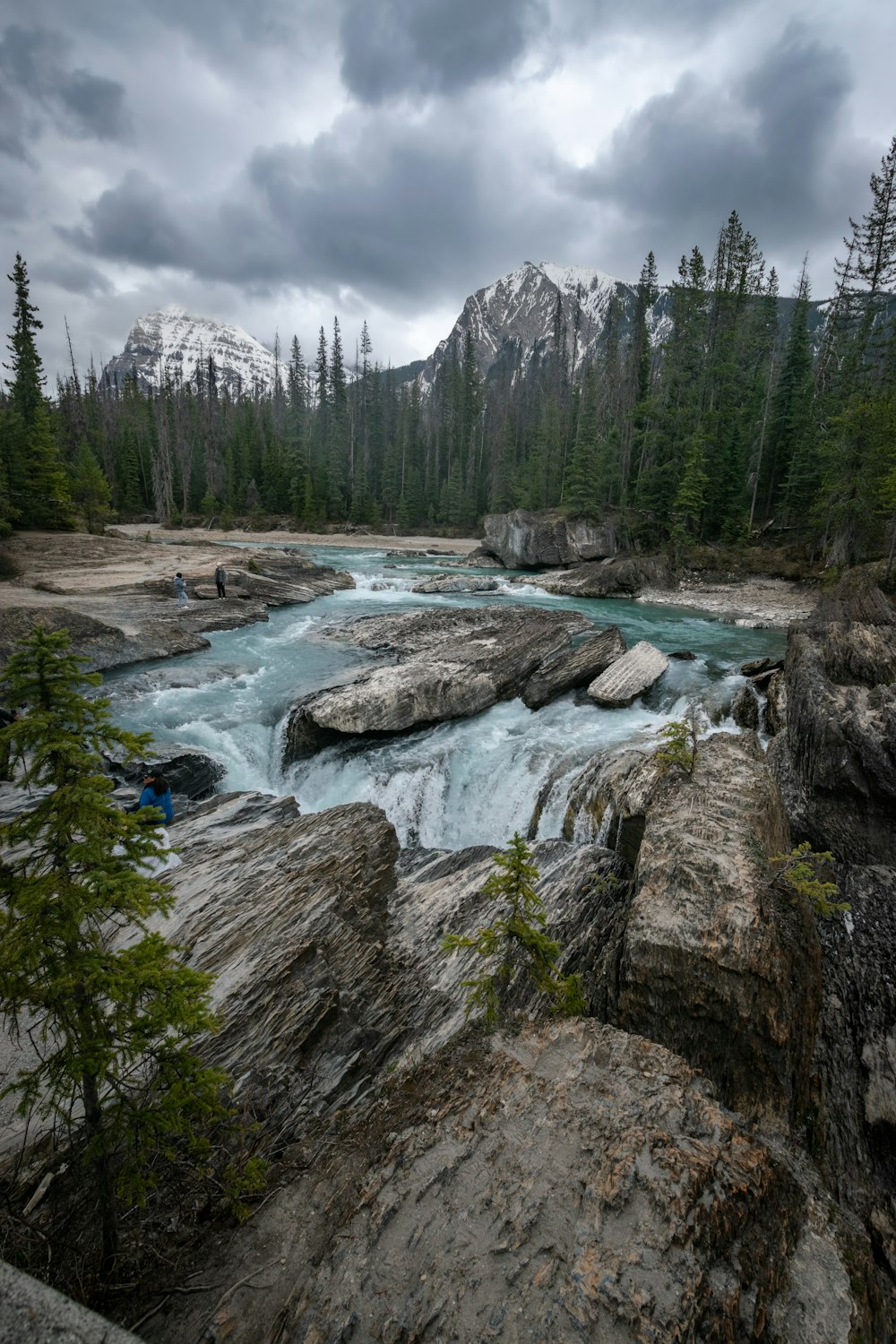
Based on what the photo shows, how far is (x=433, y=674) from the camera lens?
1433cm

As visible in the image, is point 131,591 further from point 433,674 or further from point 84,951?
point 84,951

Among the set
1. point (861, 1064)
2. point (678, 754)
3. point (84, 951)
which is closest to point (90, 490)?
point (678, 754)

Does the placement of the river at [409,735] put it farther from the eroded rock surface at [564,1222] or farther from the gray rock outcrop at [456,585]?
the gray rock outcrop at [456,585]

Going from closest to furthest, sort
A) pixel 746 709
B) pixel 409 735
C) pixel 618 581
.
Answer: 1. pixel 409 735
2. pixel 746 709
3. pixel 618 581

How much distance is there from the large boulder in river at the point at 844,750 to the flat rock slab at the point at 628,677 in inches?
148

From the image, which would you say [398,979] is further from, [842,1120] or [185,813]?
[185,813]

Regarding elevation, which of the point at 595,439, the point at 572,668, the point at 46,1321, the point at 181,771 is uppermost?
the point at 595,439

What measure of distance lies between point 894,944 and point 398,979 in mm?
6105

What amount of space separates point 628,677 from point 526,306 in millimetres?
207200

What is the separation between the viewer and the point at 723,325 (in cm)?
4347

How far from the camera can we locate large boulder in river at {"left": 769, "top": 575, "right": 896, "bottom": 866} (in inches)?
334

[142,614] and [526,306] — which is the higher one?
[526,306]

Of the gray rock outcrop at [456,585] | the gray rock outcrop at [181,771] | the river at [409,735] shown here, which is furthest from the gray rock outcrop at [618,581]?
the gray rock outcrop at [181,771]

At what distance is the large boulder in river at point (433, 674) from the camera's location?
42.5ft
